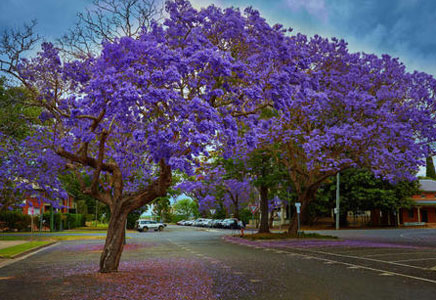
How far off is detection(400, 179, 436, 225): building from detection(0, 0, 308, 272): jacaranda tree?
182 ft

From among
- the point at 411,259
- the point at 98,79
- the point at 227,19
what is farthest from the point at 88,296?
the point at 411,259

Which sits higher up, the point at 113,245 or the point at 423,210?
the point at 423,210

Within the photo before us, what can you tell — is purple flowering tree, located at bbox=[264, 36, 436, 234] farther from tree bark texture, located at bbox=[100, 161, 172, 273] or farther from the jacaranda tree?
tree bark texture, located at bbox=[100, 161, 172, 273]

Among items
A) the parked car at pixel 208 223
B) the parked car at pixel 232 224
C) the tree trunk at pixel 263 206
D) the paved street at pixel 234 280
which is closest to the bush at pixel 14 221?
the parked car at pixel 232 224

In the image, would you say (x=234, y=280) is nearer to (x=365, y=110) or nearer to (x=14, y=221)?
(x=365, y=110)

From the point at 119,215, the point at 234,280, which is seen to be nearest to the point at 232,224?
the point at 119,215

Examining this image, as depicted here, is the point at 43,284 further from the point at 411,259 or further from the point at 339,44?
the point at 339,44

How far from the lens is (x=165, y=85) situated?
36.4ft

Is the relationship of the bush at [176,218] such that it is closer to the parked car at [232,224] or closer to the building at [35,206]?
the building at [35,206]

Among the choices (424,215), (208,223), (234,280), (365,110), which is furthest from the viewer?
(208,223)

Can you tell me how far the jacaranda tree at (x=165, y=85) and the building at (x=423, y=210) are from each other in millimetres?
55353

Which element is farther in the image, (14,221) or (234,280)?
(14,221)

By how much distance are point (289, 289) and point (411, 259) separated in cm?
852

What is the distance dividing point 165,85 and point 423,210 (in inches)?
2518
